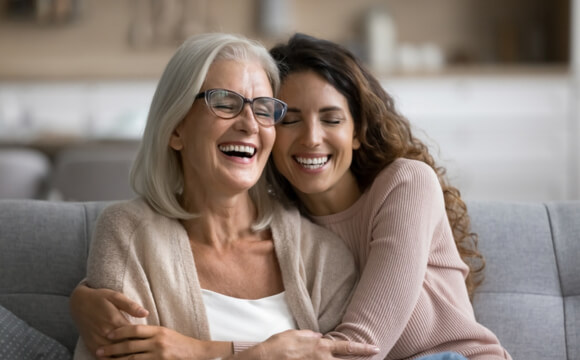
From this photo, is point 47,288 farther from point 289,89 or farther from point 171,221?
point 289,89

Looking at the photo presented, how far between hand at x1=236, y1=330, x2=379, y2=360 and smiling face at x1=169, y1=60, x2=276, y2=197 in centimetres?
35

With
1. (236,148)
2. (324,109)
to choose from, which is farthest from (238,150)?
(324,109)

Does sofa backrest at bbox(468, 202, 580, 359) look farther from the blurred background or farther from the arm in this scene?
the blurred background

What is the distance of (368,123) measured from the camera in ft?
6.61

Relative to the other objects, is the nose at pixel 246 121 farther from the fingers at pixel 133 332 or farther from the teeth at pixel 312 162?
the fingers at pixel 133 332

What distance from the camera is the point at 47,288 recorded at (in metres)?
2.01

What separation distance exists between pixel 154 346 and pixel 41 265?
1.77 feet

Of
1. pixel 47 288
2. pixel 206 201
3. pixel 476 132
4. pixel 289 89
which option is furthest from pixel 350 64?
pixel 476 132

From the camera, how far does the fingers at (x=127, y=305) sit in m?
1.61

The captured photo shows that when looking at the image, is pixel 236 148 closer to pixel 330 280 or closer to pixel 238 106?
pixel 238 106

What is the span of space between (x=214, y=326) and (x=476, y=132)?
5096mm

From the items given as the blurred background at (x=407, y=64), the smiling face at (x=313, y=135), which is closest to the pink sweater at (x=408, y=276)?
the smiling face at (x=313, y=135)

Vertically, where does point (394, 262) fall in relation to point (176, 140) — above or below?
below

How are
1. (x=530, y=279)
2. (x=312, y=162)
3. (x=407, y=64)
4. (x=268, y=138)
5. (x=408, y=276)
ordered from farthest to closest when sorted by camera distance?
(x=407, y=64) → (x=530, y=279) → (x=312, y=162) → (x=268, y=138) → (x=408, y=276)
